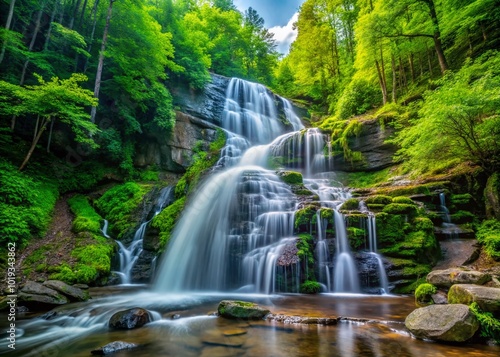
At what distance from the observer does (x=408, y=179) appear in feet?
37.9

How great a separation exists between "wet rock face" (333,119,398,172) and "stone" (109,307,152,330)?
13.3 meters

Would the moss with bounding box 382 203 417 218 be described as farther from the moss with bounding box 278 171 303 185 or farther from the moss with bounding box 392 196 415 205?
the moss with bounding box 278 171 303 185

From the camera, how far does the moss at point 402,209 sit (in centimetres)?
843

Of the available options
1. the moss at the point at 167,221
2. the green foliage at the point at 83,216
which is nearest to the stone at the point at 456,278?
the moss at the point at 167,221

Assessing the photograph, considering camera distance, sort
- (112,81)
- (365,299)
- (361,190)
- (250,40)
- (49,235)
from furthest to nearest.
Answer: (250,40)
(112,81)
(361,190)
(49,235)
(365,299)

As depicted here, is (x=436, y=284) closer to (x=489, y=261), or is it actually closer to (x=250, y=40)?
(x=489, y=261)

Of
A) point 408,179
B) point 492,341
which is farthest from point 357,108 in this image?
point 492,341

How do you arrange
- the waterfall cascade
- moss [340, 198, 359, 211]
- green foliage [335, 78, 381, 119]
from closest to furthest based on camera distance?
the waterfall cascade → moss [340, 198, 359, 211] → green foliage [335, 78, 381, 119]

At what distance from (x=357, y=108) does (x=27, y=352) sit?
20981 millimetres

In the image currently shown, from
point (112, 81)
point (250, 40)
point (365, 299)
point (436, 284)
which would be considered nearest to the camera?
point (436, 284)

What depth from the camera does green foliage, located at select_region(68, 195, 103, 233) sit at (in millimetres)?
10469

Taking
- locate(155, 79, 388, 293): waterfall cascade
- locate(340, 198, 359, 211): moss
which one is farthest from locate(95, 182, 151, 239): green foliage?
locate(340, 198, 359, 211): moss

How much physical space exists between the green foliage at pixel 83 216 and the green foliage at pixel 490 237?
1327 centimetres

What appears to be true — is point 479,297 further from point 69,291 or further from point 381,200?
point 69,291
